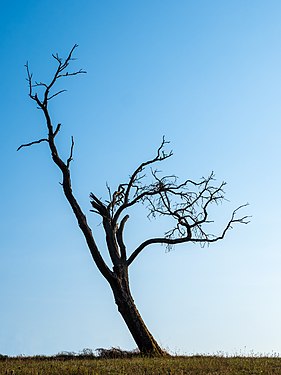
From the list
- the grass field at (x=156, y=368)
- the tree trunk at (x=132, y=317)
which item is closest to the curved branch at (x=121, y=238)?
the tree trunk at (x=132, y=317)

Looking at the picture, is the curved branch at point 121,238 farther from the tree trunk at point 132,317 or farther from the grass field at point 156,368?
the grass field at point 156,368

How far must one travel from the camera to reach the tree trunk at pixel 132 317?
25.0m

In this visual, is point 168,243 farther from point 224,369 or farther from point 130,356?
point 224,369

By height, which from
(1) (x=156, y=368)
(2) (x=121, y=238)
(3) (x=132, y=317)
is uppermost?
(2) (x=121, y=238)

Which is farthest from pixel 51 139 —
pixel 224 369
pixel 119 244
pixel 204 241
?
pixel 224 369

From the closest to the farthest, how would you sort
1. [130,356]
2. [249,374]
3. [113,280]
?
[249,374] → [130,356] → [113,280]

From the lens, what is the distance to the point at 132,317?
2545 centimetres

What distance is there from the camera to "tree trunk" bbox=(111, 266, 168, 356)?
82.2 feet

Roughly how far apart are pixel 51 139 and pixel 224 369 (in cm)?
1331

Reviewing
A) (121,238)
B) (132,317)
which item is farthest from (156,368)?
(121,238)

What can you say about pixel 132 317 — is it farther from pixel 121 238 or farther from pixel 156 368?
pixel 156 368

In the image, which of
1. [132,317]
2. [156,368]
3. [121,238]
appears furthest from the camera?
[121,238]

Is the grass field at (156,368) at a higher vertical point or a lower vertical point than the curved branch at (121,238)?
lower

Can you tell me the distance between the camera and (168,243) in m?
27.7
